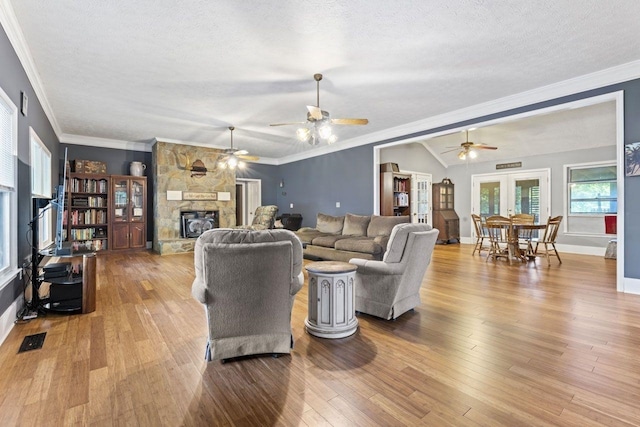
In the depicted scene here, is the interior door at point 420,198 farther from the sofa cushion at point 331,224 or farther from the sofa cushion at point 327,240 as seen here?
the sofa cushion at point 327,240

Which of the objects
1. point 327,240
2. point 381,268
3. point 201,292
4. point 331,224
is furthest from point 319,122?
point 331,224

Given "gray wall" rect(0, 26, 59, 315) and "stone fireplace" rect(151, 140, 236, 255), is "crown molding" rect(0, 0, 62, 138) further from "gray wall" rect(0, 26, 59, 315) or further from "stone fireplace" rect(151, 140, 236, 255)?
"stone fireplace" rect(151, 140, 236, 255)

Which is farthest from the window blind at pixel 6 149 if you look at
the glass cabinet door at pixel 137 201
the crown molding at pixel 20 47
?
the glass cabinet door at pixel 137 201

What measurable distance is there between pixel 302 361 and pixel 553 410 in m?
1.44

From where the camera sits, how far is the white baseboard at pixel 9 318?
248 centimetres

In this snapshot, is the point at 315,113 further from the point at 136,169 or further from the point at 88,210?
the point at 88,210

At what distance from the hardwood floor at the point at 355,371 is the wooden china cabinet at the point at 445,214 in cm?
551

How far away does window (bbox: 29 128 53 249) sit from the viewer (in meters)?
4.16

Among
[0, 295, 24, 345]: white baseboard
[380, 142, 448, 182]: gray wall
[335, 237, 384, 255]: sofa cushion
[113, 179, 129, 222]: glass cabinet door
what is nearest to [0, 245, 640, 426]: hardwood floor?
[0, 295, 24, 345]: white baseboard

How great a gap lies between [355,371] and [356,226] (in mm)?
4054

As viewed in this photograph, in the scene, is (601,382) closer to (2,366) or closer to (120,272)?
(2,366)

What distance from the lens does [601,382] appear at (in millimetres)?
1854

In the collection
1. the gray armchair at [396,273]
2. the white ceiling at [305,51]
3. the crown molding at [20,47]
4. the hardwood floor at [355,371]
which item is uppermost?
the white ceiling at [305,51]

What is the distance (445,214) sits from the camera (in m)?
9.02
